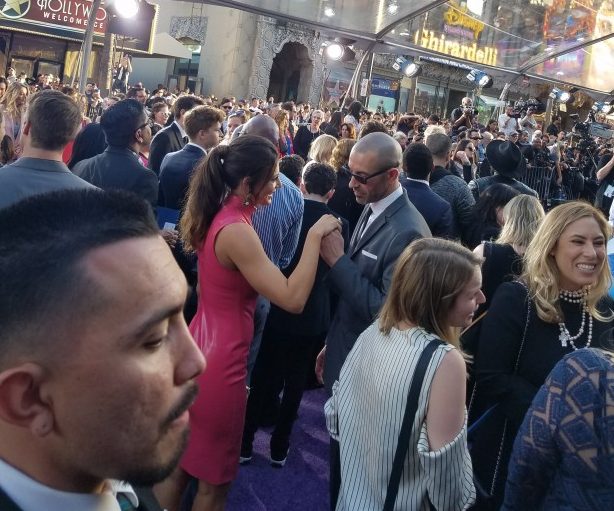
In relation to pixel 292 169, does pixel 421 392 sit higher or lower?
lower

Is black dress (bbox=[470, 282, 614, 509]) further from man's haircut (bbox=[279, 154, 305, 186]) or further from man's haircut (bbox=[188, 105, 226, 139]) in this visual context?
man's haircut (bbox=[188, 105, 226, 139])

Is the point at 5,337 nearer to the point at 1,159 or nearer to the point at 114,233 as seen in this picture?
the point at 114,233

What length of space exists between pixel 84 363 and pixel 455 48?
11448mm

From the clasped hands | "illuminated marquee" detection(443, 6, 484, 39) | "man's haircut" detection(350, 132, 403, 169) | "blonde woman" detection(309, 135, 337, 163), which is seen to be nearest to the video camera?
"illuminated marquee" detection(443, 6, 484, 39)

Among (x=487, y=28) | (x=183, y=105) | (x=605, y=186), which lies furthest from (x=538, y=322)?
(x=487, y=28)

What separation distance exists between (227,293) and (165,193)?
2.01m

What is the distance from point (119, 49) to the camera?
2025 centimetres

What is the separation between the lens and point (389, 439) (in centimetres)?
200

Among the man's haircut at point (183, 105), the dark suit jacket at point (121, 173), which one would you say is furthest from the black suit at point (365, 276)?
the man's haircut at point (183, 105)

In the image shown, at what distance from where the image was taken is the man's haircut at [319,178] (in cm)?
371

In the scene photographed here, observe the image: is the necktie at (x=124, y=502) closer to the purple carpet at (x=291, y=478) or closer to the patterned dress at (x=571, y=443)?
the patterned dress at (x=571, y=443)

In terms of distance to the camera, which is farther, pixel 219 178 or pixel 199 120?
pixel 199 120

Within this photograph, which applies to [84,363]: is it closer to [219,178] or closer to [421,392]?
[421,392]

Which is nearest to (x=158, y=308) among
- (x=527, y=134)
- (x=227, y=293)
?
Result: (x=227, y=293)
